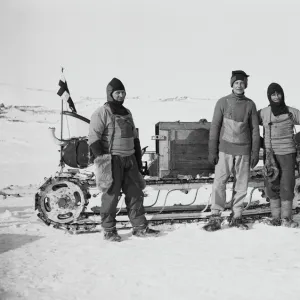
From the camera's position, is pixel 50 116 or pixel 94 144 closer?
pixel 94 144

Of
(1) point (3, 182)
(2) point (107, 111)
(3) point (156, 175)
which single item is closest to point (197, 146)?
(3) point (156, 175)

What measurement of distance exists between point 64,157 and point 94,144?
1.24m

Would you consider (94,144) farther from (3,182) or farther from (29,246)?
(3,182)

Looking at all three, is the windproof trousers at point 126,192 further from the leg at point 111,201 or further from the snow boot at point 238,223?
the snow boot at point 238,223

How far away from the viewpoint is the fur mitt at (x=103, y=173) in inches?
185

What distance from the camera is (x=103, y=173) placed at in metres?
4.71

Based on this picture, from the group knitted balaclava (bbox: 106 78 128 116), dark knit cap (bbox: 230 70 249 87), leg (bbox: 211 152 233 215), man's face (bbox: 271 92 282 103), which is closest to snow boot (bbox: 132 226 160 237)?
leg (bbox: 211 152 233 215)

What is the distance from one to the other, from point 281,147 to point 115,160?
2177 mm

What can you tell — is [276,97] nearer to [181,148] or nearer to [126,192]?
[181,148]

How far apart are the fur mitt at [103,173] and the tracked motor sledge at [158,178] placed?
93 centimetres

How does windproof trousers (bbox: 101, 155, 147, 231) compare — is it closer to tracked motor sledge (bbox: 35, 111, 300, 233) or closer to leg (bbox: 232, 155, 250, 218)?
tracked motor sledge (bbox: 35, 111, 300, 233)

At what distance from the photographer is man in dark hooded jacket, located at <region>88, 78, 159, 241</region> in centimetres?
473

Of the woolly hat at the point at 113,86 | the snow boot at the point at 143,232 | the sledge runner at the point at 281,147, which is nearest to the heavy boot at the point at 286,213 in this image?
the sledge runner at the point at 281,147

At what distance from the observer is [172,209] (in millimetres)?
6301
